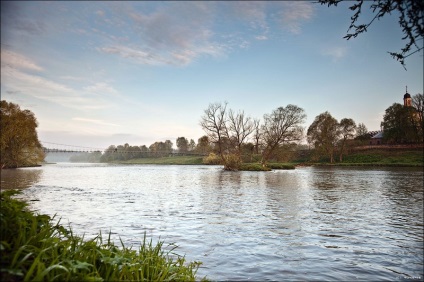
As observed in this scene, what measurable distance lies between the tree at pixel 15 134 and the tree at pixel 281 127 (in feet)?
142

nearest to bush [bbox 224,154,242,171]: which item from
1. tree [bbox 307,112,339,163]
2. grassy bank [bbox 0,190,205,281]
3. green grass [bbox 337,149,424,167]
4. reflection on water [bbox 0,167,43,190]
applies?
reflection on water [bbox 0,167,43,190]

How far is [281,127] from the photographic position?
191ft

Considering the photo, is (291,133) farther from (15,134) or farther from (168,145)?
(168,145)

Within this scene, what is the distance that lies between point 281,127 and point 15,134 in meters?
48.2

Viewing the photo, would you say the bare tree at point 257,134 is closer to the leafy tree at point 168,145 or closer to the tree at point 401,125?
the tree at point 401,125

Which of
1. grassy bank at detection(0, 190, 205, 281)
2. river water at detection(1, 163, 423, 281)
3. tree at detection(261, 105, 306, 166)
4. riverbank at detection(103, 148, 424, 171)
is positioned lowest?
river water at detection(1, 163, 423, 281)

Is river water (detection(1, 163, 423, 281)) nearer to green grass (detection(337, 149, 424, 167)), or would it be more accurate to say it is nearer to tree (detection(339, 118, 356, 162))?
green grass (detection(337, 149, 424, 167))

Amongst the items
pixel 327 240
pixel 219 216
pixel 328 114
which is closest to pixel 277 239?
pixel 327 240

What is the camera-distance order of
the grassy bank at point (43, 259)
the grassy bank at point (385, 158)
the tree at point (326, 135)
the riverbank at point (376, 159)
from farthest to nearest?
the tree at point (326, 135), the grassy bank at point (385, 158), the riverbank at point (376, 159), the grassy bank at point (43, 259)

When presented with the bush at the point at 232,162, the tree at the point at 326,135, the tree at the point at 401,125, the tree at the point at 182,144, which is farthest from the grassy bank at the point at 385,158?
the tree at the point at 182,144

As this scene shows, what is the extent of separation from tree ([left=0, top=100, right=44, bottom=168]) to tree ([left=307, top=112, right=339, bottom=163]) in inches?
2552

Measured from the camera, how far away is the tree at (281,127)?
57.4 meters

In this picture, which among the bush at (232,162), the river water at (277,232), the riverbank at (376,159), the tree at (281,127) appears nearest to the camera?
the river water at (277,232)

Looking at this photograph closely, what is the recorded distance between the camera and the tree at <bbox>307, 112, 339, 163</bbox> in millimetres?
73944
